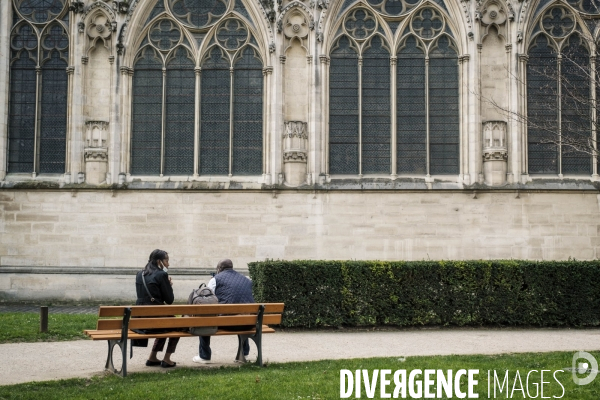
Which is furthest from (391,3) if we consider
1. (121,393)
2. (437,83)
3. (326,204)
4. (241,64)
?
(121,393)

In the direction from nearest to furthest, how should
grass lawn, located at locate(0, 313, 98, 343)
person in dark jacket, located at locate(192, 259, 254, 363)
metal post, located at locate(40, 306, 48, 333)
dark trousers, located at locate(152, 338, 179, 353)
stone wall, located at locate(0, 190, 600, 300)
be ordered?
dark trousers, located at locate(152, 338, 179, 353) → person in dark jacket, located at locate(192, 259, 254, 363) → grass lawn, located at locate(0, 313, 98, 343) → metal post, located at locate(40, 306, 48, 333) → stone wall, located at locate(0, 190, 600, 300)

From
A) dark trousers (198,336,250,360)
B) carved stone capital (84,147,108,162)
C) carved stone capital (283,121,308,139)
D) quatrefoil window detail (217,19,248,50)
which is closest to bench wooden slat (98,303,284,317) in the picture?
dark trousers (198,336,250,360)

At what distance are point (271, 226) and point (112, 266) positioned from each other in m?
4.27

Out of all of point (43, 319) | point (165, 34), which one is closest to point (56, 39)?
point (165, 34)

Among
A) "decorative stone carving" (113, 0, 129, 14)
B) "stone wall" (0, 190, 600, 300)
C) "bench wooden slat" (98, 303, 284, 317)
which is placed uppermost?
"decorative stone carving" (113, 0, 129, 14)

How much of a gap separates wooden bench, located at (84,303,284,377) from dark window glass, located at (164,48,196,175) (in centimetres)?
978

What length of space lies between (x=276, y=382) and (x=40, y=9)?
590 inches

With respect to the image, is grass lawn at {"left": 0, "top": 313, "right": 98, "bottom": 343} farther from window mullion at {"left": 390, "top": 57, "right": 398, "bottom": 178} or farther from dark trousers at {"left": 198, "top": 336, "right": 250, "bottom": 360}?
window mullion at {"left": 390, "top": 57, "right": 398, "bottom": 178}

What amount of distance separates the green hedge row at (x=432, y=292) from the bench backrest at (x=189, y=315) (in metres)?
3.47

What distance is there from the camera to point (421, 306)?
1409 centimetres

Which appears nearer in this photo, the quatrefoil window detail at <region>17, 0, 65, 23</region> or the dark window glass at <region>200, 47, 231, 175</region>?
the dark window glass at <region>200, 47, 231, 175</region>

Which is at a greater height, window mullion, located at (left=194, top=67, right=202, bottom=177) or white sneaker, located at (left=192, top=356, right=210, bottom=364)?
window mullion, located at (left=194, top=67, right=202, bottom=177)

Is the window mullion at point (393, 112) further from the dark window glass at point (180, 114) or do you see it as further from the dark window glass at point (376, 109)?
the dark window glass at point (180, 114)

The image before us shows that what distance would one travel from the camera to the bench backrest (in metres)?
9.27
